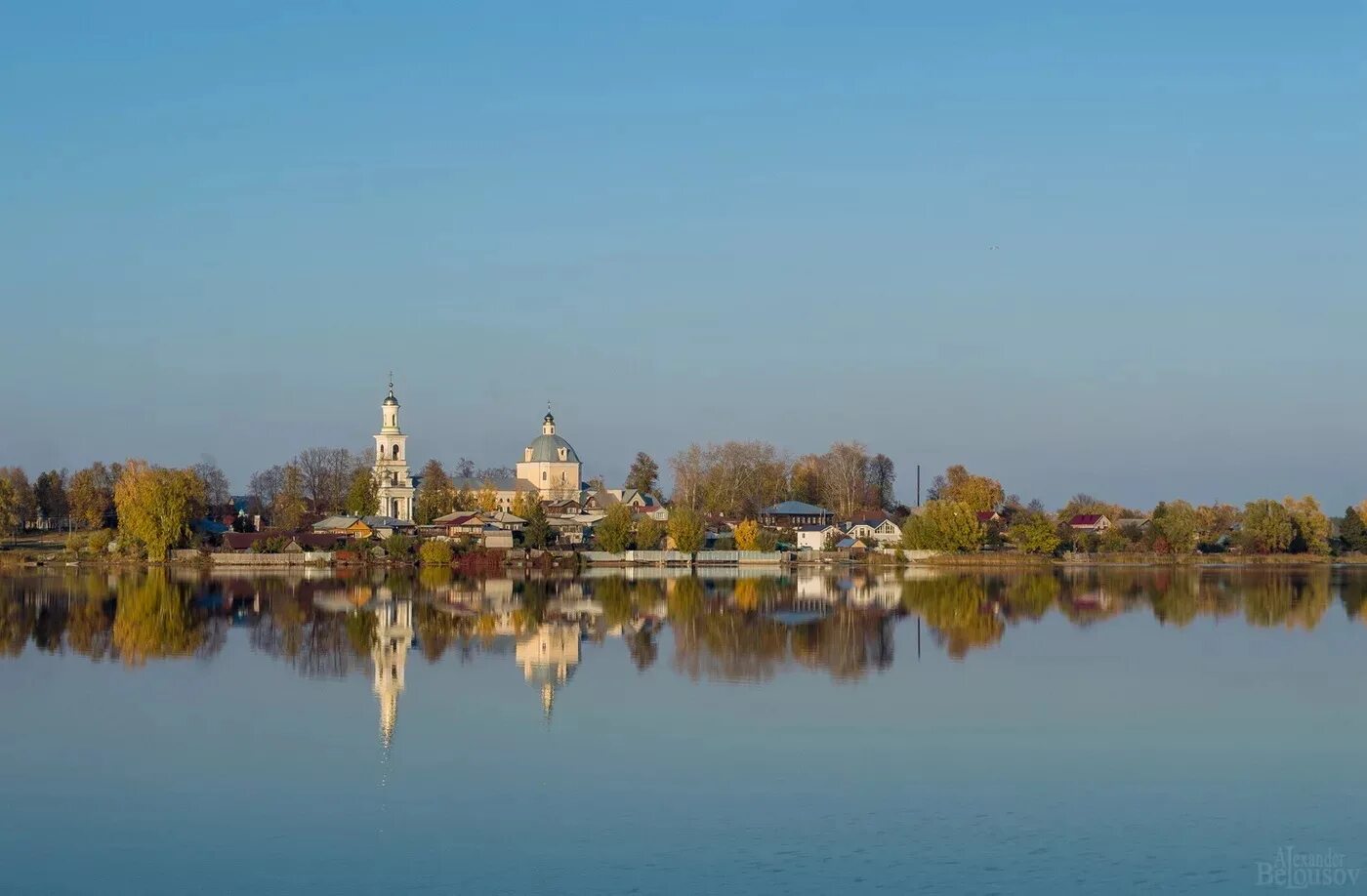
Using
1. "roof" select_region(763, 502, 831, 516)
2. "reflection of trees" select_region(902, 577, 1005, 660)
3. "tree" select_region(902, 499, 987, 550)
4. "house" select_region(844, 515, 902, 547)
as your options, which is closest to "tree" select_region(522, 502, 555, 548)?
"tree" select_region(902, 499, 987, 550)

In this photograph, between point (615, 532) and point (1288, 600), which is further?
point (615, 532)

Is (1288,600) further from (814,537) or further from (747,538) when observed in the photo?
(814,537)

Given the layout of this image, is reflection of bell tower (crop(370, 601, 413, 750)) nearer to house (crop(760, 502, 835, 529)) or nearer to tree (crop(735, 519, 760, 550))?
tree (crop(735, 519, 760, 550))

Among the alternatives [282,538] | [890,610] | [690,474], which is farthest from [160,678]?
[690,474]

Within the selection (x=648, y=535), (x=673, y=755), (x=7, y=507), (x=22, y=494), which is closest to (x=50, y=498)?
(x=22, y=494)

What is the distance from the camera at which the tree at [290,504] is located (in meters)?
64.1

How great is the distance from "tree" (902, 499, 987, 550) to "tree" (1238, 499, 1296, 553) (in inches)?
455

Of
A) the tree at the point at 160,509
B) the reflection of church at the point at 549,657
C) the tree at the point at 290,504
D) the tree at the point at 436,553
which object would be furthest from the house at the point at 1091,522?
the reflection of church at the point at 549,657

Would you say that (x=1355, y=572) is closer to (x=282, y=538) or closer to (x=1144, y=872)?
(x=282, y=538)

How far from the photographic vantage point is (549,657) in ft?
74.6

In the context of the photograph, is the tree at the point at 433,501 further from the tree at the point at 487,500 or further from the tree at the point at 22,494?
the tree at the point at 22,494

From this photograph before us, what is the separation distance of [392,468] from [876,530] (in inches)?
886

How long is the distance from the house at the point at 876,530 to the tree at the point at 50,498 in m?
36.6

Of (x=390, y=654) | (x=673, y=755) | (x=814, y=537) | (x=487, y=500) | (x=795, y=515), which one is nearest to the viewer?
(x=673, y=755)
